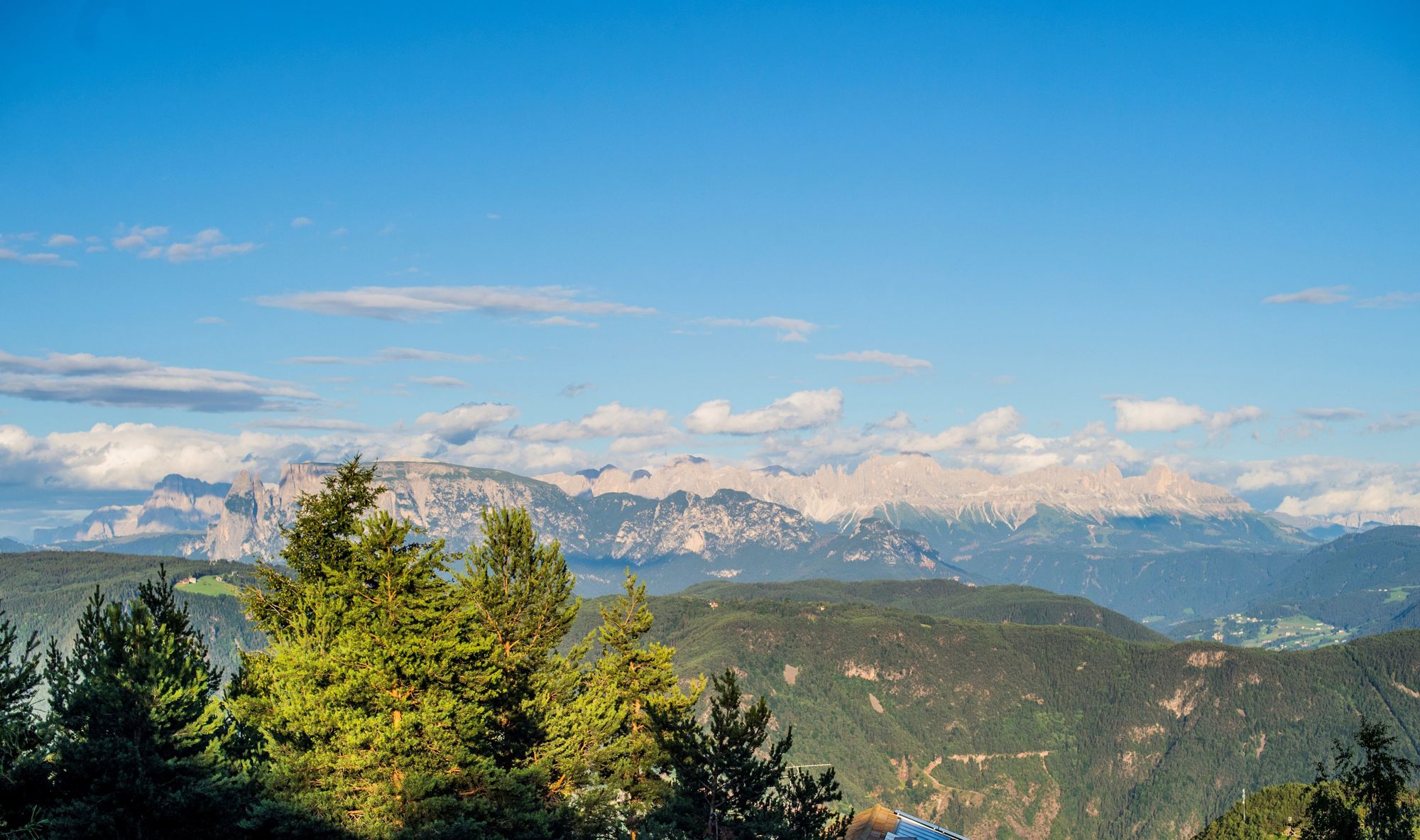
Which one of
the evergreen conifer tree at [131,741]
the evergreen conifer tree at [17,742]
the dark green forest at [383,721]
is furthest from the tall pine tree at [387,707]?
the evergreen conifer tree at [17,742]

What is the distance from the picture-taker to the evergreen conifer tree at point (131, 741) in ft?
148

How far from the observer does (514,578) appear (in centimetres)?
5781

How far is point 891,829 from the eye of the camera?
90188 millimetres

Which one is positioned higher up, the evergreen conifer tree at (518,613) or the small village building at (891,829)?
the evergreen conifer tree at (518,613)

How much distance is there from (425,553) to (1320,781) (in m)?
38.6

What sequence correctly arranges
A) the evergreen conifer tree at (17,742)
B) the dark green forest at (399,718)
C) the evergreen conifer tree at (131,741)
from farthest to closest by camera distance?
the dark green forest at (399,718) → the evergreen conifer tree at (17,742) → the evergreen conifer tree at (131,741)

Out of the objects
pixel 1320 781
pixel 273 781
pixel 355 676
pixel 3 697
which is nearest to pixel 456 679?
pixel 355 676

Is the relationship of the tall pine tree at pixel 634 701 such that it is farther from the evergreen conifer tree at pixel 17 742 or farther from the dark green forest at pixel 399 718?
the evergreen conifer tree at pixel 17 742

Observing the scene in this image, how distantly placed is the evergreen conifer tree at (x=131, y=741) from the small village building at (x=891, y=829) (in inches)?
1987

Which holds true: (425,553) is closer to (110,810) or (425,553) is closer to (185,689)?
(185,689)

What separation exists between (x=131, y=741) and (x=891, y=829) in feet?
203

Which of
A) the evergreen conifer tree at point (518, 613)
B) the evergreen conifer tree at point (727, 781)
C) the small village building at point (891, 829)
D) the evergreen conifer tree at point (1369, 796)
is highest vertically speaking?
the evergreen conifer tree at point (518, 613)

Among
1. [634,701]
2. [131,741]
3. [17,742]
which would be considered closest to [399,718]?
[131,741]

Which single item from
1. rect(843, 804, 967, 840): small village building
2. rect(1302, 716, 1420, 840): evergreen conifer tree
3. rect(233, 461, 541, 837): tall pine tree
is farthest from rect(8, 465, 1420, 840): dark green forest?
rect(843, 804, 967, 840): small village building
